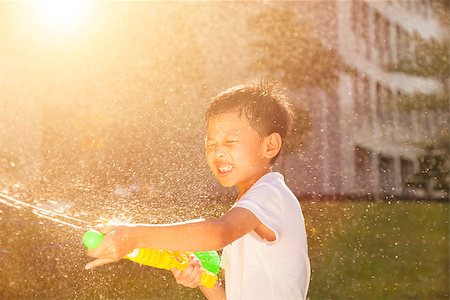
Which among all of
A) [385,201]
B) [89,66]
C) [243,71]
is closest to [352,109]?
[385,201]

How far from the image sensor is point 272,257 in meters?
2.06

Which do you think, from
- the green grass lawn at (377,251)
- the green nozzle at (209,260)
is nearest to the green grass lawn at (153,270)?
the green grass lawn at (377,251)

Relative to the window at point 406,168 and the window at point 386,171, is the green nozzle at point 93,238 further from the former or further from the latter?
the window at point 406,168

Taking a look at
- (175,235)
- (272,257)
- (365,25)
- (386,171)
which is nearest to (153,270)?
(272,257)

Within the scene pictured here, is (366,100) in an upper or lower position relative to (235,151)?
lower

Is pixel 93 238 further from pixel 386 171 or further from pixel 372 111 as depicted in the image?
pixel 386 171

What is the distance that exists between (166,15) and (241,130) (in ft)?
27.9

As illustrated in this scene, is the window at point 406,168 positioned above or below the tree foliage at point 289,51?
below

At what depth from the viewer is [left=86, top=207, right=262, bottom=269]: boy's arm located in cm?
171

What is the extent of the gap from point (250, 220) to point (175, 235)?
0.24 metres

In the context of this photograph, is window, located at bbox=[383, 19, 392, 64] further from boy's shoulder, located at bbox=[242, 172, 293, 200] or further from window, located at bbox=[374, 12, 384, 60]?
boy's shoulder, located at bbox=[242, 172, 293, 200]

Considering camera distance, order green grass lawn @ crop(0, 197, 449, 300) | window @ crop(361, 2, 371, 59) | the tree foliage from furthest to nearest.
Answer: window @ crop(361, 2, 371, 59) → the tree foliage → green grass lawn @ crop(0, 197, 449, 300)

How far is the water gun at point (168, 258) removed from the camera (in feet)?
5.72

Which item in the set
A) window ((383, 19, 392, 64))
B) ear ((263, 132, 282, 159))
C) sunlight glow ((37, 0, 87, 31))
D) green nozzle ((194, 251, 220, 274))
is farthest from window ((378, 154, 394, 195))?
ear ((263, 132, 282, 159))
